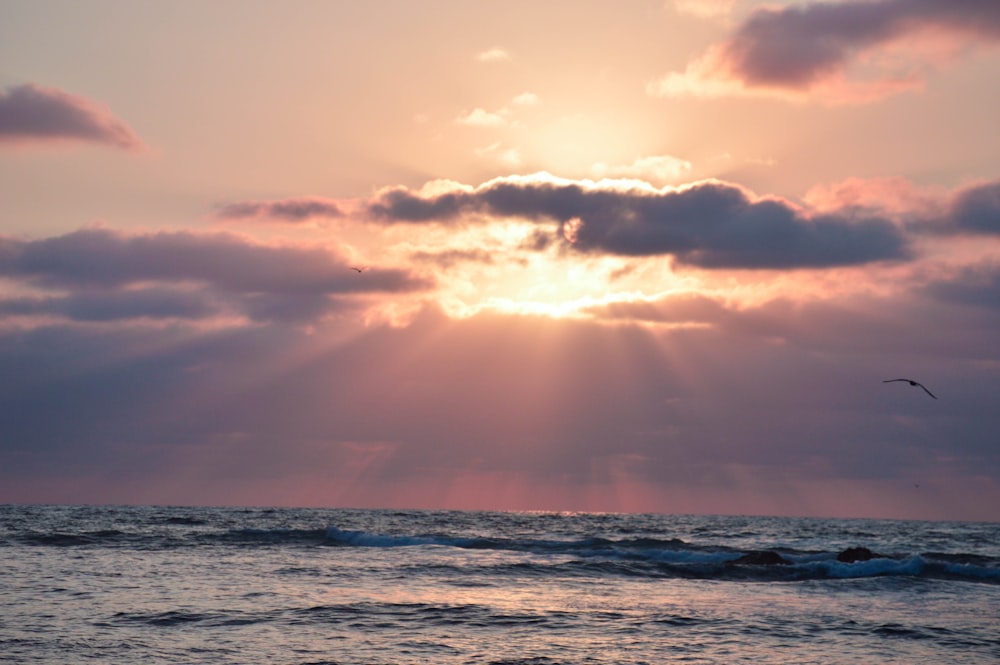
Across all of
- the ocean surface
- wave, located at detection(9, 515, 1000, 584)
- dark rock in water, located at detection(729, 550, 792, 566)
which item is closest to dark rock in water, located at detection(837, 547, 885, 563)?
wave, located at detection(9, 515, 1000, 584)

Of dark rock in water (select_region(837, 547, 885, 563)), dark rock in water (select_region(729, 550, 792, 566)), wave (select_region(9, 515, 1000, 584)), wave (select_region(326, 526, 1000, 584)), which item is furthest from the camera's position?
dark rock in water (select_region(837, 547, 885, 563))

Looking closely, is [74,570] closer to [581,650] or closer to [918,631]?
[581,650]

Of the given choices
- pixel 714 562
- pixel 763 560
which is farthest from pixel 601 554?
pixel 763 560

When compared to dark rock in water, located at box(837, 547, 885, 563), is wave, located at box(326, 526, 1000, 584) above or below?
below

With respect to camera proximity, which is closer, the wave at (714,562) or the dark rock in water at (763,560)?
the wave at (714,562)

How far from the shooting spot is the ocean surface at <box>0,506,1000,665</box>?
21094 millimetres

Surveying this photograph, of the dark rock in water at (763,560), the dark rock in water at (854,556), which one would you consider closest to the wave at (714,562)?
Answer: the dark rock in water at (763,560)

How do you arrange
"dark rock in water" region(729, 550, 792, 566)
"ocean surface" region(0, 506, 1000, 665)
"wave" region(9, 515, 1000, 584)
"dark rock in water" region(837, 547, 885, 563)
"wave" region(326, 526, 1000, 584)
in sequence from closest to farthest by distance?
"ocean surface" region(0, 506, 1000, 665)
"wave" region(326, 526, 1000, 584)
"wave" region(9, 515, 1000, 584)
"dark rock in water" region(729, 550, 792, 566)
"dark rock in water" region(837, 547, 885, 563)

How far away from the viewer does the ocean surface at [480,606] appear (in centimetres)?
2109

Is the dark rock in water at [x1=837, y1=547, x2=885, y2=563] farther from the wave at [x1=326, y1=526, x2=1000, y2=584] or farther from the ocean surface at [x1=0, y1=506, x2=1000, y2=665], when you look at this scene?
the ocean surface at [x1=0, y1=506, x2=1000, y2=665]

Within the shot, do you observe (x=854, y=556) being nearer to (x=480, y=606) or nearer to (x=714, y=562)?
(x=714, y=562)

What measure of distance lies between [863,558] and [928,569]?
4.11 meters

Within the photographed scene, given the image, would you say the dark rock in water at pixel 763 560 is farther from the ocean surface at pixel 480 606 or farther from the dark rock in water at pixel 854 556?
the dark rock in water at pixel 854 556

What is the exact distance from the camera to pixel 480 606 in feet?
93.7
